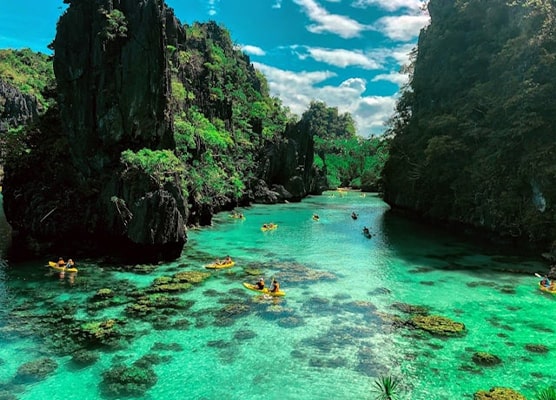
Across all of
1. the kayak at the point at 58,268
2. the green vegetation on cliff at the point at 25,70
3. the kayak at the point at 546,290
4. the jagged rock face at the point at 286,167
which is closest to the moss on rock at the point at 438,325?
the kayak at the point at 546,290

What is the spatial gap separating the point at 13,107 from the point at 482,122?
3982 inches

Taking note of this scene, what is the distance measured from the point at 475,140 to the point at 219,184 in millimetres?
31163

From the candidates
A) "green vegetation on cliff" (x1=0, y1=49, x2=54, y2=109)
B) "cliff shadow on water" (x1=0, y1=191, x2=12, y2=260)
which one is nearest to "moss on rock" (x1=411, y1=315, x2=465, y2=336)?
"cliff shadow on water" (x1=0, y1=191, x2=12, y2=260)

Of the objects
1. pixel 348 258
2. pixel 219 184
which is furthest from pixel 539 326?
pixel 219 184

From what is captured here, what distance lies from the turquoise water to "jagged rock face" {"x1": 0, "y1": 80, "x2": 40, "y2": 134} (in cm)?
8480

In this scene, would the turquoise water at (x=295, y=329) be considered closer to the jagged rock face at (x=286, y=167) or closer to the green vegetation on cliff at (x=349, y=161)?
the jagged rock face at (x=286, y=167)

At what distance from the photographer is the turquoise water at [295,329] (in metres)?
13.4

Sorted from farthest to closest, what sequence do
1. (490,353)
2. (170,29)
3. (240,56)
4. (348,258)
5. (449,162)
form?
1. (240,56)
2. (170,29)
3. (449,162)
4. (348,258)
5. (490,353)

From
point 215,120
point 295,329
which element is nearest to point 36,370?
point 295,329

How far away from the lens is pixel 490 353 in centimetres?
1574

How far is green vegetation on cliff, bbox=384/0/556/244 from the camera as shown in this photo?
32.1 metres

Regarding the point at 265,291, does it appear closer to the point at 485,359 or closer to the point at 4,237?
the point at 485,359

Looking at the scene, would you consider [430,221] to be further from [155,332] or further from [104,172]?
[155,332]

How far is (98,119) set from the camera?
1277 inches
